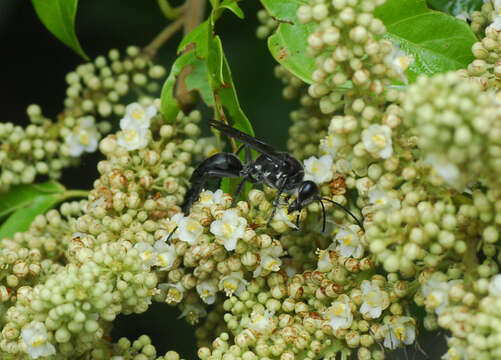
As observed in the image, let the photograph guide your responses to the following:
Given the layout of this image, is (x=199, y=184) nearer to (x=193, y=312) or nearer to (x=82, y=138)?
(x=193, y=312)

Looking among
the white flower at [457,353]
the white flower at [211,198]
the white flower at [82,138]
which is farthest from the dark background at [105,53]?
the white flower at [457,353]

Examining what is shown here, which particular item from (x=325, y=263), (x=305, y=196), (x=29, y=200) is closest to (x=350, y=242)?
(x=325, y=263)

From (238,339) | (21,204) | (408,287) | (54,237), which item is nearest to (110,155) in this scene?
(54,237)

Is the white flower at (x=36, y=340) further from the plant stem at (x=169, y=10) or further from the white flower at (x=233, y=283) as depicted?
the plant stem at (x=169, y=10)

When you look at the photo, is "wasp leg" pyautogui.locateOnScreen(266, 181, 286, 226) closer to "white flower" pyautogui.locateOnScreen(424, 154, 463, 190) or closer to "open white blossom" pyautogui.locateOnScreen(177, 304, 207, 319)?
"open white blossom" pyautogui.locateOnScreen(177, 304, 207, 319)

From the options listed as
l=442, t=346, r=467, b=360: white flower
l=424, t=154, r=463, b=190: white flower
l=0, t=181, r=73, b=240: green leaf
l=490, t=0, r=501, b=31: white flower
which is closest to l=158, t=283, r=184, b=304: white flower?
l=0, t=181, r=73, b=240: green leaf

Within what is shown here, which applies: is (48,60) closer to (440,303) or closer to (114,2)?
(114,2)
